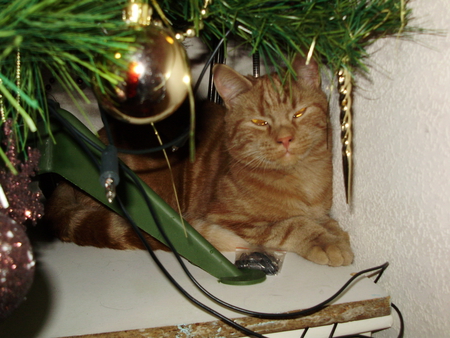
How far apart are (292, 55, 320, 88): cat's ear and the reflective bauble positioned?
1.03 m

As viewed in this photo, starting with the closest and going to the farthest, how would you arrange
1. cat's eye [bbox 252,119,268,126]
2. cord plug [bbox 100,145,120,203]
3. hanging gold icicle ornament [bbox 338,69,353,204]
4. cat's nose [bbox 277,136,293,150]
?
1. cord plug [bbox 100,145,120,203]
2. hanging gold icicle ornament [bbox 338,69,353,204]
3. cat's nose [bbox 277,136,293,150]
4. cat's eye [bbox 252,119,268,126]

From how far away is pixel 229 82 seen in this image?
137 centimetres

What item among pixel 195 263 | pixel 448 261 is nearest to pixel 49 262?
pixel 195 263

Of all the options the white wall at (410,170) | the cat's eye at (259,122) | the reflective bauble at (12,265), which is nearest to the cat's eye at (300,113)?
the cat's eye at (259,122)

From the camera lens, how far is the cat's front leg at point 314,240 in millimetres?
1111

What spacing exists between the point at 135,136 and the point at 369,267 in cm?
96

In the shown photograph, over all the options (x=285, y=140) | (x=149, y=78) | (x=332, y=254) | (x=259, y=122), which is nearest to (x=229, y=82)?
(x=259, y=122)

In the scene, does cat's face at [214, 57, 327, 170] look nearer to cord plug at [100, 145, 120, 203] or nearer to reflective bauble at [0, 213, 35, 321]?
cord plug at [100, 145, 120, 203]

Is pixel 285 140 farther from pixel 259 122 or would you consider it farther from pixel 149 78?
pixel 149 78

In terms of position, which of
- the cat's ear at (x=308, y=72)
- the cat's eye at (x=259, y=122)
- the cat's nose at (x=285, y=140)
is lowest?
the cat's nose at (x=285, y=140)

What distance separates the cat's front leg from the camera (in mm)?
1111

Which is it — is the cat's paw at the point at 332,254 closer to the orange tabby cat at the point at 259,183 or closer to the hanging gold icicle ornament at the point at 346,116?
the orange tabby cat at the point at 259,183

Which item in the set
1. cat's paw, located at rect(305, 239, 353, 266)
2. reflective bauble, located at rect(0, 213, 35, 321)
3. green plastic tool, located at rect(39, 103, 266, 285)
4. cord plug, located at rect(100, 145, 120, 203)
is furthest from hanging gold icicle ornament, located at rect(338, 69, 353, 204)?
reflective bauble, located at rect(0, 213, 35, 321)

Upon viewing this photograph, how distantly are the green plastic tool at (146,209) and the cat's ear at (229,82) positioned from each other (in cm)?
52
